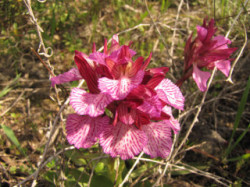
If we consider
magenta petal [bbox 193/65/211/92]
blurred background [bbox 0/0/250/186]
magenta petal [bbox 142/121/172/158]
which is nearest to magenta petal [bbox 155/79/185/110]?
magenta petal [bbox 142/121/172/158]

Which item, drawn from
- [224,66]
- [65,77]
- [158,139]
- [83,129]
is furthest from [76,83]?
[224,66]

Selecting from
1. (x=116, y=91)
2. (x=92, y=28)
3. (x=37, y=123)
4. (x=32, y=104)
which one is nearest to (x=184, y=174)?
(x=116, y=91)

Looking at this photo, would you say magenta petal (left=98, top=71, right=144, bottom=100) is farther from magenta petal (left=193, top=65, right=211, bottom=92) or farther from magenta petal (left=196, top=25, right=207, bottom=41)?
magenta petal (left=196, top=25, right=207, bottom=41)

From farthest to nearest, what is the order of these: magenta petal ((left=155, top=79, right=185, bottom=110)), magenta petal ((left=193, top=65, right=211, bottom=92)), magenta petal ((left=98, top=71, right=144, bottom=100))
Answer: magenta petal ((left=193, top=65, right=211, bottom=92)) < magenta petal ((left=155, top=79, right=185, bottom=110)) < magenta petal ((left=98, top=71, right=144, bottom=100))

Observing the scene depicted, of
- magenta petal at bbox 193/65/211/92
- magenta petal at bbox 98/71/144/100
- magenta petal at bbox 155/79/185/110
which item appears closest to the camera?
magenta petal at bbox 98/71/144/100

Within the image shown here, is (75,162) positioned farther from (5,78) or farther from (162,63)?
(162,63)

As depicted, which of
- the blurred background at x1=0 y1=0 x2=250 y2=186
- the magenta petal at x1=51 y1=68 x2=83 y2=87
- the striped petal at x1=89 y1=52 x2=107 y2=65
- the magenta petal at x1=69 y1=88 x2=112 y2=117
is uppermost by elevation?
the striped petal at x1=89 y1=52 x2=107 y2=65

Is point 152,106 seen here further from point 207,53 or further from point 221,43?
point 221,43

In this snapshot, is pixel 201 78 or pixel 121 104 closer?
pixel 121 104
